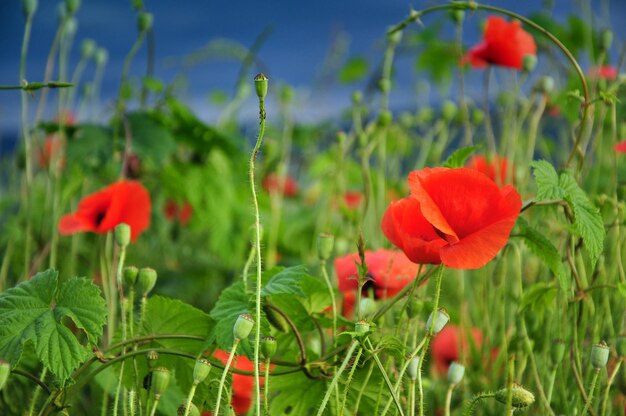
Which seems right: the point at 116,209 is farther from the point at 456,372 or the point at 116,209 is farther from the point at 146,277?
the point at 456,372

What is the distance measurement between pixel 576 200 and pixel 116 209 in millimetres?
439

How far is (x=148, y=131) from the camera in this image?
1.15m

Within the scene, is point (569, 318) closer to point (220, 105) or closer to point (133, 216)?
point (133, 216)

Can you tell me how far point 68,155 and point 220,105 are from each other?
1561 millimetres

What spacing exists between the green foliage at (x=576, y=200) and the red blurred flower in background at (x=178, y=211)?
937mm

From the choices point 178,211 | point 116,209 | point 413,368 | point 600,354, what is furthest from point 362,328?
point 178,211

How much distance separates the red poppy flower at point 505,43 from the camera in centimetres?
96

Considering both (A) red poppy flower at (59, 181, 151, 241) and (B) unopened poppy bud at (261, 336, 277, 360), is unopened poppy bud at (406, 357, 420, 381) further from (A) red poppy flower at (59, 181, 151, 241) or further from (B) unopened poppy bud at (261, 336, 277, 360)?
(A) red poppy flower at (59, 181, 151, 241)

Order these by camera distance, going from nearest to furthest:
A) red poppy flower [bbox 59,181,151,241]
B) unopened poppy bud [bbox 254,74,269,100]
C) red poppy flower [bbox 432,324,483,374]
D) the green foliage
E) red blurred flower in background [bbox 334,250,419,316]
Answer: unopened poppy bud [bbox 254,74,269,100], the green foliage, red blurred flower in background [bbox 334,250,419,316], red poppy flower [bbox 59,181,151,241], red poppy flower [bbox 432,324,483,374]

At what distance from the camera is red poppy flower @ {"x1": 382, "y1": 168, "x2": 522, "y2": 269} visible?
20.9 inches

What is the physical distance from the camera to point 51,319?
57 centimetres

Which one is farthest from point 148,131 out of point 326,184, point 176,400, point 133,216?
point 326,184

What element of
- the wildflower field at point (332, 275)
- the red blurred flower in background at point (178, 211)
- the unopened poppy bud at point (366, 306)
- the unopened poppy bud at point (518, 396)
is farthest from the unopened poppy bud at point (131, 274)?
the red blurred flower in background at point (178, 211)

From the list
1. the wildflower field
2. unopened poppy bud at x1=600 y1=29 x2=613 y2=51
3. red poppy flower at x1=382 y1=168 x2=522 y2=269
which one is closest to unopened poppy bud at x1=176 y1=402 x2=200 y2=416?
the wildflower field
